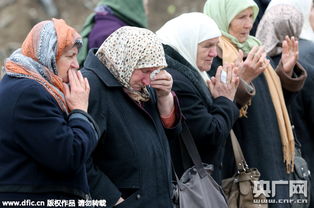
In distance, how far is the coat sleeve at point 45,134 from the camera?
333 cm

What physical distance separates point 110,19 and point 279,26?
5.87 ft

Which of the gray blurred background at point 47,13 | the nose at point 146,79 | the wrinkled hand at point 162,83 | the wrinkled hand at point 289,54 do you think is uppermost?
the nose at point 146,79

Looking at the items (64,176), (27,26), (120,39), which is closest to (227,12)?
(120,39)

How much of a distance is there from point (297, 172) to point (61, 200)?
7.25ft

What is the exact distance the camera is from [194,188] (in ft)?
13.7

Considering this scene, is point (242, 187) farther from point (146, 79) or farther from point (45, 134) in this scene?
point (45, 134)

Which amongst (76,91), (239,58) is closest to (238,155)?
(239,58)

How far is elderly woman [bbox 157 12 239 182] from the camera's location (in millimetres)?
4359

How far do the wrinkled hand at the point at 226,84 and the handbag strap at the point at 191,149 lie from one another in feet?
1.31

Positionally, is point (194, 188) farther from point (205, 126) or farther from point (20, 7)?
point (20, 7)

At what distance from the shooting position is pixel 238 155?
15.6 ft

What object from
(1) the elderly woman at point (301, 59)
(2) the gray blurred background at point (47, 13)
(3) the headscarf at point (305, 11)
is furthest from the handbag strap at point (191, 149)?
(2) the gray blurred background at point (47, 13)

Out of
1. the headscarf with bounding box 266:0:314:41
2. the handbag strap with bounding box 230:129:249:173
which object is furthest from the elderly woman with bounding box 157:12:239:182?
the headscarf with bounding box 266:0:314:41

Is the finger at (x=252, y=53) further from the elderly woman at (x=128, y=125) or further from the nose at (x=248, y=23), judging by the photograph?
the elderly woman at (x=128, y=125)
